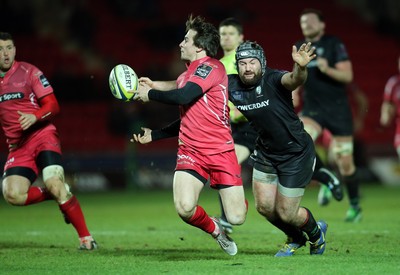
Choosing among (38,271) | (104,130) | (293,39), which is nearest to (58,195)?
(38,271)

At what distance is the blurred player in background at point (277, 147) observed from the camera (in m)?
8.02

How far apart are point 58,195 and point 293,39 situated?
16.8m

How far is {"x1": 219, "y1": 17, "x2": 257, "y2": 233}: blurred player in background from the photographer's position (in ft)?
35.0

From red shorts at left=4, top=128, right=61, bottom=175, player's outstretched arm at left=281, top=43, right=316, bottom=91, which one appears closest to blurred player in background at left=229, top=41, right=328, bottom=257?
player's outstretched arm at left=281, top=43, right=316, bottom=91

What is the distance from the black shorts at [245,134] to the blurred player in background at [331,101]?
1588 millimetres

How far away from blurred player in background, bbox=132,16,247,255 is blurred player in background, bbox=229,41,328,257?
228 mm

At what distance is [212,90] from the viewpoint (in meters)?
8.15

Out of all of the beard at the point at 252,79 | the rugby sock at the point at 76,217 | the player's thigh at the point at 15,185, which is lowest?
the rugby sock at the point at 76,217

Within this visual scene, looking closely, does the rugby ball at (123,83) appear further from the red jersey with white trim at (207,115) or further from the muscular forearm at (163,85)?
the red jersey with white trim at (207,115)

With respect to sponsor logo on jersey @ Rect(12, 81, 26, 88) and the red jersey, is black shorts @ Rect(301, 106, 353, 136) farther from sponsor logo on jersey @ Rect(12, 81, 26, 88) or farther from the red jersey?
sponsor logo on jersey @ Rect(12, 81, 26, 88)

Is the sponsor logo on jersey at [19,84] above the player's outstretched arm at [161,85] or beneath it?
beneath

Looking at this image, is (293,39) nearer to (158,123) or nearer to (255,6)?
(255,6)

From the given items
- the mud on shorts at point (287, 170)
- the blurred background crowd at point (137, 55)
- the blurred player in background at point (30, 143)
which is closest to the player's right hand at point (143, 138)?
the mud on shorts at point (287, 170)

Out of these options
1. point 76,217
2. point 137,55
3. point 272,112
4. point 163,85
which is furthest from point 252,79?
point 137,55
